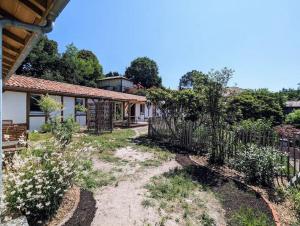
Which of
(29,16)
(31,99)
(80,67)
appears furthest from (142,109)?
(29,16)

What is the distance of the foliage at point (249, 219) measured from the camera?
425 centimetres

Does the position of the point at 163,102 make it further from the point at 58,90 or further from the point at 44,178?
the point at 44,178

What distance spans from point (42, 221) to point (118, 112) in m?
23.8

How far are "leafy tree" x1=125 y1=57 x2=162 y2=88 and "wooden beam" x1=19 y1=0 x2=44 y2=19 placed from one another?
184 feet

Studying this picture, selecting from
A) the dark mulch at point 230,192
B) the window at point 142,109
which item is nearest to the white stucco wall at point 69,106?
the dark mulch at point 230,192

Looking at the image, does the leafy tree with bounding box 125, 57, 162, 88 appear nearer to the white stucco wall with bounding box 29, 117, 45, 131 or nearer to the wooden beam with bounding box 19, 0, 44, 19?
the white stucco wall with bounding box 29, 117, 45, 131

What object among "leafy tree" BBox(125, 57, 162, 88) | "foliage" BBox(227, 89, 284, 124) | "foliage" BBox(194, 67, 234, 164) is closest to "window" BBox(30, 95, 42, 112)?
"foliage" BBox(194, 67, 234, 164)

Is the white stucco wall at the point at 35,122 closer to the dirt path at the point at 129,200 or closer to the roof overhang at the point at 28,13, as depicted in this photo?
the dirt path at the point at 129,200

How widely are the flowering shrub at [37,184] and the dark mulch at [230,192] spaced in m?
3.24

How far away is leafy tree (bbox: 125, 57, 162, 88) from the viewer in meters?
59.4

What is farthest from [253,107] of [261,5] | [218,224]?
A: [218,224]

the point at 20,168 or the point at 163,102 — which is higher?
the point at 163,102

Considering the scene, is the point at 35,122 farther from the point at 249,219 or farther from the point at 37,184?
the point at 249,219

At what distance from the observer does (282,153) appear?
7211 millimetres
